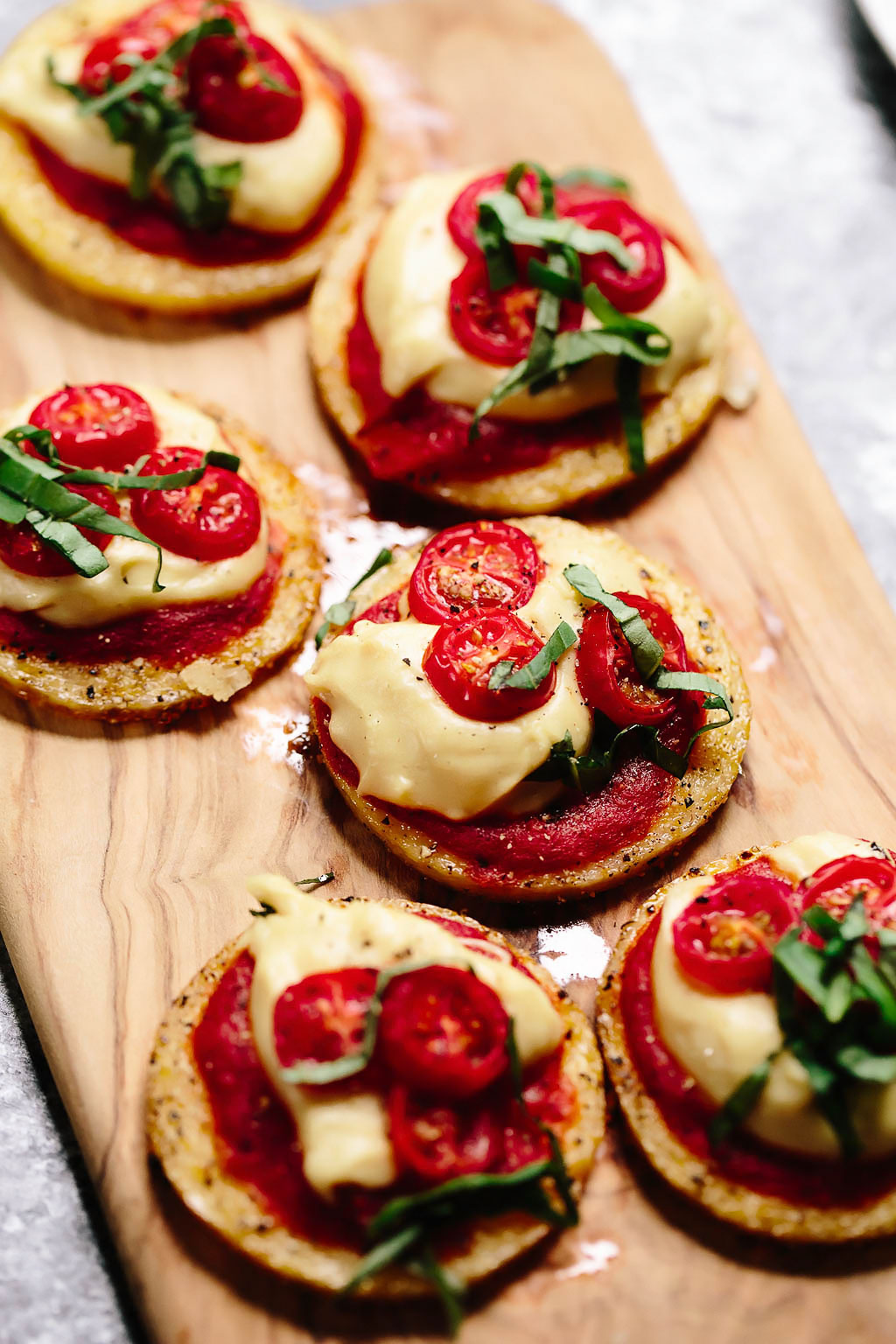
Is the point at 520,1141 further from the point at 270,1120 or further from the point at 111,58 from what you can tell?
the point at 111,58

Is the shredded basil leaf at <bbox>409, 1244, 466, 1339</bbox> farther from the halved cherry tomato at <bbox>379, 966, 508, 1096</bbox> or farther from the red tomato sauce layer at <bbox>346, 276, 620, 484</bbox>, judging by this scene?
the red tomato sauce layer at <bbox>346, 276, 620, 484</bbox>

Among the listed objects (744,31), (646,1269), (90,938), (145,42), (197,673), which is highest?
(145,42)

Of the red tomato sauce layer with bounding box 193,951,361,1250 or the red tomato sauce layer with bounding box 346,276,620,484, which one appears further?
the red tomato sauce layer with bounding box 346,276,620,484

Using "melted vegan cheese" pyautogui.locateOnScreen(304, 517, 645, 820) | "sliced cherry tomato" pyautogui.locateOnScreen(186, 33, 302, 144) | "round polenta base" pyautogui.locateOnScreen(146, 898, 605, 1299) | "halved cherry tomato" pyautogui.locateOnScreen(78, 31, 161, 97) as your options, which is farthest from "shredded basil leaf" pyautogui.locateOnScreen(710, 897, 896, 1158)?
"halved cherry tomato" pyautogui.locateOnScreen(78, 31, 161, 97)

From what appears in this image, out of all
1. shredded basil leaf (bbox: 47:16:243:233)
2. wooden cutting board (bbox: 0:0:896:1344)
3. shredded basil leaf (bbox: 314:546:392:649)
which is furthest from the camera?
shredded basil leaf (bbox: 47:16:243:233)

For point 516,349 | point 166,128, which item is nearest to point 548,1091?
point 516,349

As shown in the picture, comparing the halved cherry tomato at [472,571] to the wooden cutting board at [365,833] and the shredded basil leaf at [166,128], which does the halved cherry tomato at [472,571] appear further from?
the shredded basil leaf at [166,128]

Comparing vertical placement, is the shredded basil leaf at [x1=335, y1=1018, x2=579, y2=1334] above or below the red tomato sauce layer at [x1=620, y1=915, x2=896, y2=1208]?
above

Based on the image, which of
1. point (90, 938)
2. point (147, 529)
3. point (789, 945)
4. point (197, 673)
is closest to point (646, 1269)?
point (789, 945)

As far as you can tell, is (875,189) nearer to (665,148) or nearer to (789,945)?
(665,148)
